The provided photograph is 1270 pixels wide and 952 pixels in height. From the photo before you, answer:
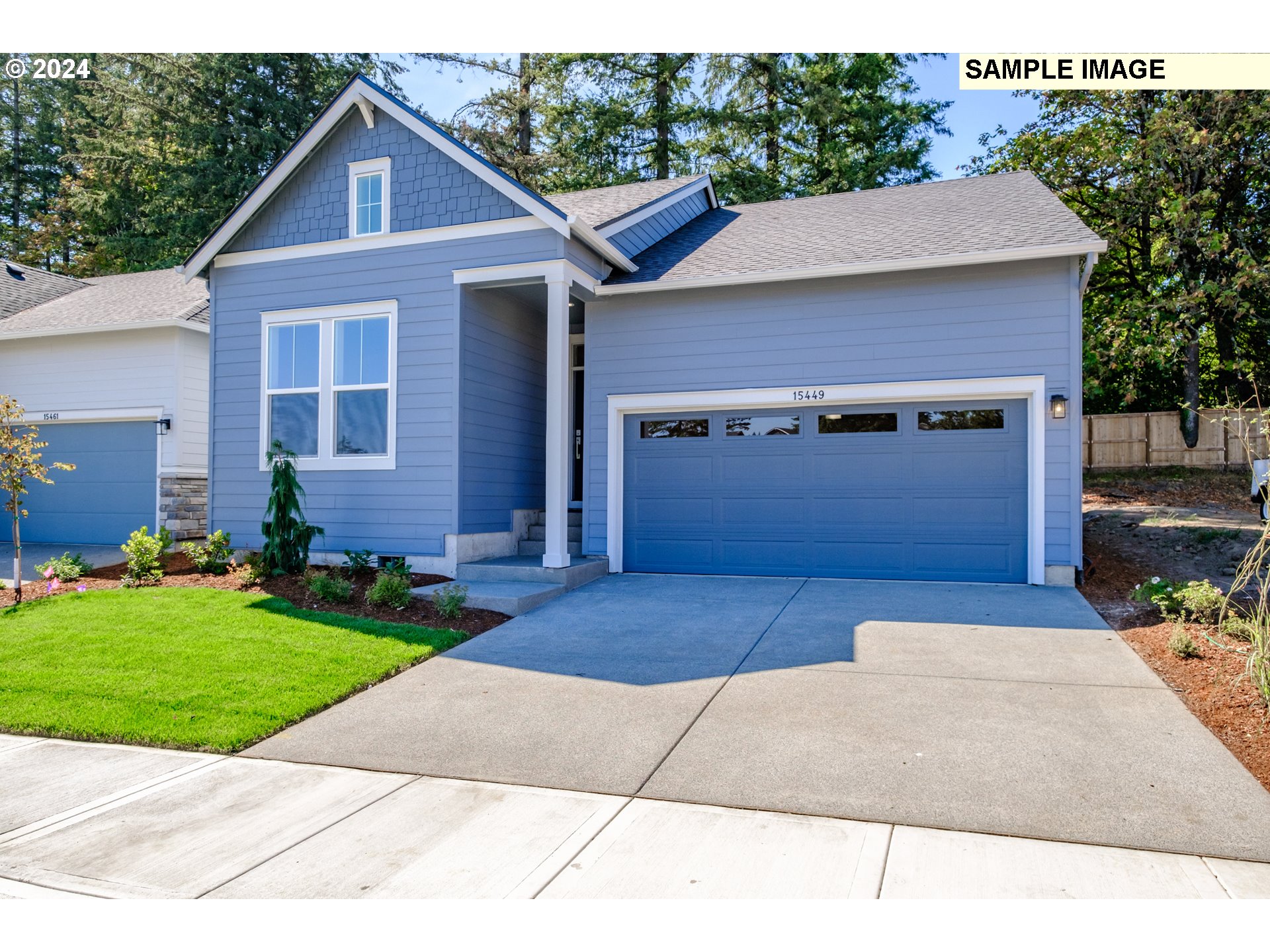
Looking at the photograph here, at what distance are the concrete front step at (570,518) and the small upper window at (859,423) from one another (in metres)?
3.40

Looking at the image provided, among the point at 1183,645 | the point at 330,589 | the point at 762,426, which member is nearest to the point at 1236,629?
the point at 1183,645

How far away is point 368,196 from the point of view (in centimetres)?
1038

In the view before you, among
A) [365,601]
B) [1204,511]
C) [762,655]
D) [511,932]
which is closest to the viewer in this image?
[511,932]

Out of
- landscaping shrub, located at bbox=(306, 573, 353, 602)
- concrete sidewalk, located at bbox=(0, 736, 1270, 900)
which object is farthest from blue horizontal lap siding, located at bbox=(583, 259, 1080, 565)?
concrete sidewalk, located at bbox=(0, 736, 1270, 900)

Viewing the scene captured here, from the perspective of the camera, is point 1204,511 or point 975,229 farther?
point 1204,511

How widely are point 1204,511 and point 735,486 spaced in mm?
7958

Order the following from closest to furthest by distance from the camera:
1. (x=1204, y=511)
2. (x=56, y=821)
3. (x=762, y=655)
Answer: (x=56, y=821) < (x=762, y=655) < (x=1204, y=511)

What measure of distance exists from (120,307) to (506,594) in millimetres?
10417

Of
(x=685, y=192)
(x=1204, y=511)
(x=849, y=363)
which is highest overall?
(x=685, y=192)

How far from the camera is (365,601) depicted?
8.20m

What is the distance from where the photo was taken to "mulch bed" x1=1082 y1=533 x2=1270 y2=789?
4.38 meters

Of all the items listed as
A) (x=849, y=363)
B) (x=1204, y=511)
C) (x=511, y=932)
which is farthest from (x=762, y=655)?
(x=1204, y=511)

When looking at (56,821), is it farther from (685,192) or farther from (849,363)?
(685,192)

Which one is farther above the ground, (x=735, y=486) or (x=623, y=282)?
(x=623, y=282)
